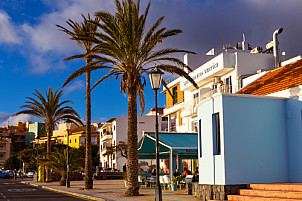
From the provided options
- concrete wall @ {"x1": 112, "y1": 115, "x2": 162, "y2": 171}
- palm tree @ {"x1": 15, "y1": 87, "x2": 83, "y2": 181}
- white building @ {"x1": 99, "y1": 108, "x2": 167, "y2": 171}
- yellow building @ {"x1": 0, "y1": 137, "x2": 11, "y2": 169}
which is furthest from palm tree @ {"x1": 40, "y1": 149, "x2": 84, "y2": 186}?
yellow building @ {"x1": 0, "y1": 137, "x2": 11, "y2": 169}

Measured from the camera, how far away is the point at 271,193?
1432 centimetres

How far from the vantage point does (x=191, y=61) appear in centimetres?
4472

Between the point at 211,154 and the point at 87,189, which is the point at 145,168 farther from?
the point at 211,154

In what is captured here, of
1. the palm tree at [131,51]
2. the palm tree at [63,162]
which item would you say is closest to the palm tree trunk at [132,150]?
the palm tree at [131,51]

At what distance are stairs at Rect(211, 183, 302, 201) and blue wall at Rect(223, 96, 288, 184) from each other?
73 centimetres

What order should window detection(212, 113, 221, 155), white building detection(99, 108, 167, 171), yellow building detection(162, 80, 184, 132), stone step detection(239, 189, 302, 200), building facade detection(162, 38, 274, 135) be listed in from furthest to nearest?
1. white building detection(99, 108, 167, 171)
2. yellow building detection(162, 80, 184, 132)
3. building facade detection(162, 38, 274, 135)
4. window detection(212, 113, 221, 155)
5. stone step detection(239, 189, 302, 200)

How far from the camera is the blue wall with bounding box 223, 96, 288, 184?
635 inches

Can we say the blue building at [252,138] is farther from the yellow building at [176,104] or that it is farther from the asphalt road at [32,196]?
Result: the yellow building at [176,104]

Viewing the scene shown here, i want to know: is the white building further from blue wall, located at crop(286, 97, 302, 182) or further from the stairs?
the stairs

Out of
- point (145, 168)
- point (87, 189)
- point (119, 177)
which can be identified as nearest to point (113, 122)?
point (145, 168)

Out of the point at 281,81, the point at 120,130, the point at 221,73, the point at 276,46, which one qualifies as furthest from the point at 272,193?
the point at 120,130

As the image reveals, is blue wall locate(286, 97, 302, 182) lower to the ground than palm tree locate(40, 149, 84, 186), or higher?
higher

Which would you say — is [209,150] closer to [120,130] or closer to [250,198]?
[250,198]

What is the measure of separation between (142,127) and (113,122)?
8.15m
